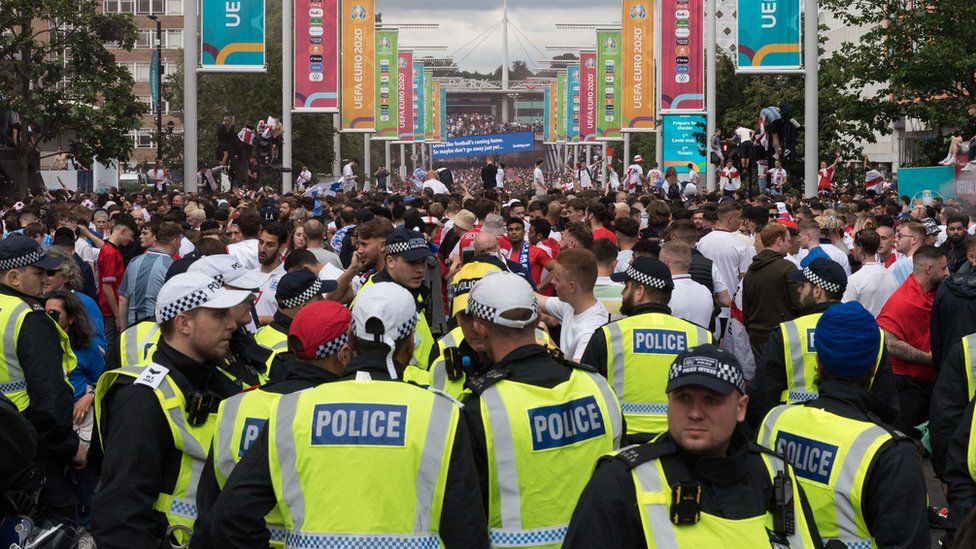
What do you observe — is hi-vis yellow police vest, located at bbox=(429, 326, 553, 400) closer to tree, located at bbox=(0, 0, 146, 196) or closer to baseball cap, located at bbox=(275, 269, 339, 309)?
baseball cap, located at bbox=(275, 269, 339, 309)

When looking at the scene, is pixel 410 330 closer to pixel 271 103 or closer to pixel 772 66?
pixel 772 66

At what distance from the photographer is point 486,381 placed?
459 cm

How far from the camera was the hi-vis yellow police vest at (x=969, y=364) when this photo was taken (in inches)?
215

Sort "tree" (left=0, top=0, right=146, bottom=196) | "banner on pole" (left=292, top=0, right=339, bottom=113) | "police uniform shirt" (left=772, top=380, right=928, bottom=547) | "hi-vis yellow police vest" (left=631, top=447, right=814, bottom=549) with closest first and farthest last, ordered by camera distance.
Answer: "hi-vis yellow police vest" (left=631, top=447, right=814, bottom=549), "police uniform shirt" (left=772, top=380, right=928, bottom=547), "banner on pole" (left=292, top=0, right=339, bottom=113), "tree" (left=0, top=0, right=146, bottom=196)

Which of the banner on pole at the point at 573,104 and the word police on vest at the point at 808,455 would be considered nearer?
the word police on vest at the point at 808,455

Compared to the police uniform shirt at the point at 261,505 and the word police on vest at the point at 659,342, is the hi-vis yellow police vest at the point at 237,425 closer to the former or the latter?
the police uniform shirt at the point at 261,505

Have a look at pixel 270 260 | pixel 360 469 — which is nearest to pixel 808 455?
pixel 360 469

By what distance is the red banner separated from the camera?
194 ft

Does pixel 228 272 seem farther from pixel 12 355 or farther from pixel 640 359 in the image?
pixel 640 359

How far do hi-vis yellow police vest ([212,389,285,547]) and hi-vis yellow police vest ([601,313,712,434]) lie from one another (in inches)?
85.2

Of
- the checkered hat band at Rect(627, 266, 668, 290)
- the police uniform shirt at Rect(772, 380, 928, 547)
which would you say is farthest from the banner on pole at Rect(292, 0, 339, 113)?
the police uniform shirt at Rect(772, 380, 928, 547)

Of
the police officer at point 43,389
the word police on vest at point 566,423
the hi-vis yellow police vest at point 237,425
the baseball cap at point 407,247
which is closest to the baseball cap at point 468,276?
the baseball cap at point 407,247

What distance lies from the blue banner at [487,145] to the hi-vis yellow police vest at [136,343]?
223ft

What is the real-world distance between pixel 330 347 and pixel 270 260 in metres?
5.64
